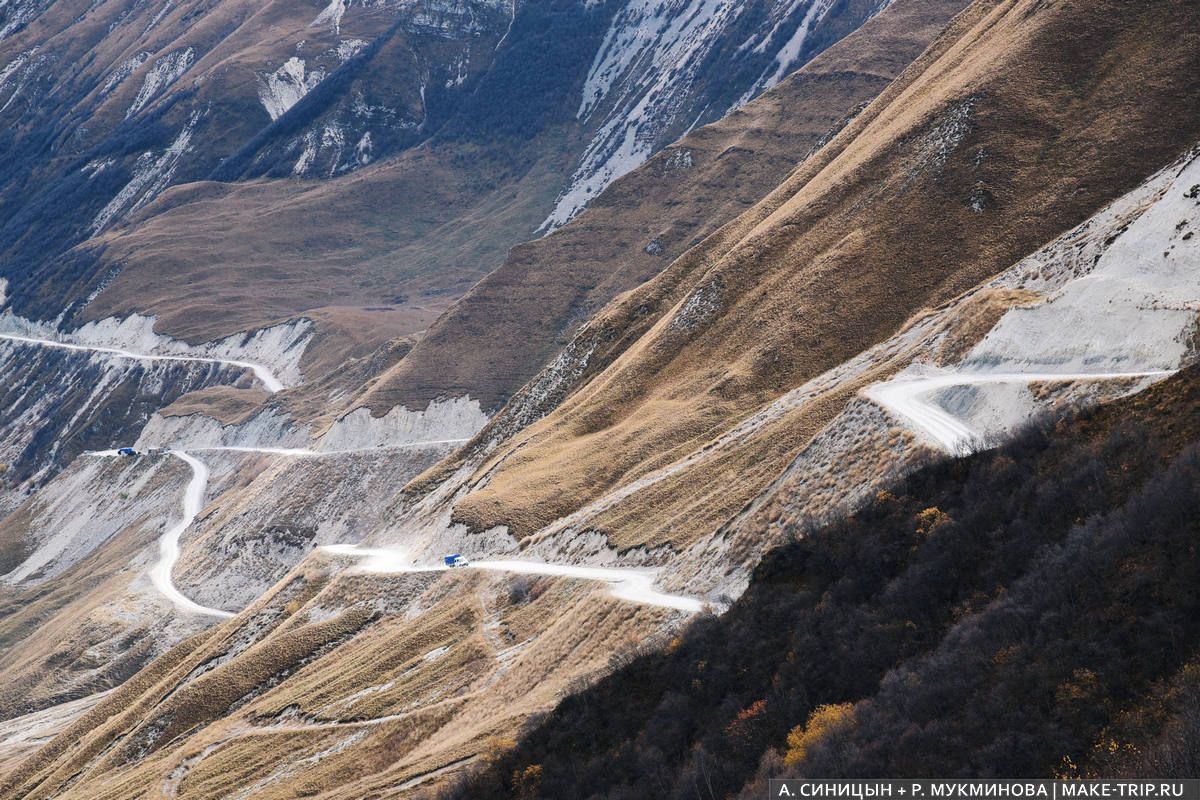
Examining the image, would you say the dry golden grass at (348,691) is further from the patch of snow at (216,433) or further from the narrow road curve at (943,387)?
the patch of snow at (216,433)

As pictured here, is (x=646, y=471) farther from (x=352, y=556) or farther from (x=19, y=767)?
(x=19, y=767)

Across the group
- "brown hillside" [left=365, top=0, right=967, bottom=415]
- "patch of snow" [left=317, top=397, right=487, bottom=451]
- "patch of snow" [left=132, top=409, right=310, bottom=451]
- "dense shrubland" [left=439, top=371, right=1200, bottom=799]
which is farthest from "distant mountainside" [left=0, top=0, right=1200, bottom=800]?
"patch of snow" [left=132, top=409, right=310, bottom=451]

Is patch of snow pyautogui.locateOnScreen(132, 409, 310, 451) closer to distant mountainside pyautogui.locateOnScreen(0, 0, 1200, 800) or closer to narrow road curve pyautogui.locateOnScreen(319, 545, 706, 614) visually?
distant mountainside pyautogui.locateOnScreen(0, 0, 1200, 800)

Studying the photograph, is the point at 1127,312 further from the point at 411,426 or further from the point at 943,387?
the point at 411,426

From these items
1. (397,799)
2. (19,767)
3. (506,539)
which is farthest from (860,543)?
(19,767)

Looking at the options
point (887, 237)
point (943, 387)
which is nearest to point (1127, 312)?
point (943, 387)
